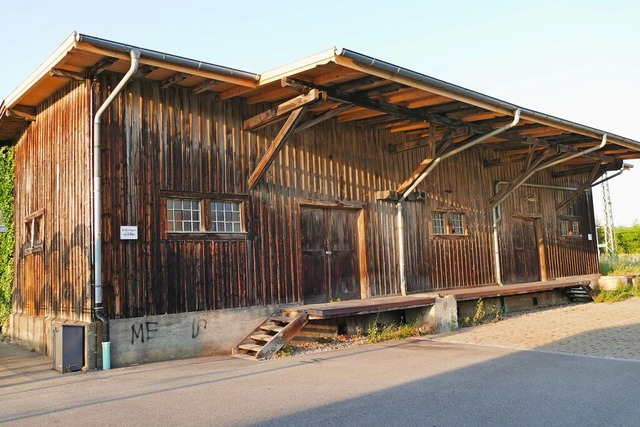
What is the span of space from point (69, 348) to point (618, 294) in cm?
1682

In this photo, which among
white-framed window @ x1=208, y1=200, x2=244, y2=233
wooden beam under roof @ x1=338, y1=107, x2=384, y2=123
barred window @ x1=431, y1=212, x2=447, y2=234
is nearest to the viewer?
white-framed window @ x1=208, y1=200, x2=244, y2=233

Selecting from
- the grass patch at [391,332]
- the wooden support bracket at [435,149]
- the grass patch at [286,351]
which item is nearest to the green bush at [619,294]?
the wooden support bracket at [435,149]

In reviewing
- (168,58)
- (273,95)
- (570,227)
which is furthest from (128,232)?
(570,227)

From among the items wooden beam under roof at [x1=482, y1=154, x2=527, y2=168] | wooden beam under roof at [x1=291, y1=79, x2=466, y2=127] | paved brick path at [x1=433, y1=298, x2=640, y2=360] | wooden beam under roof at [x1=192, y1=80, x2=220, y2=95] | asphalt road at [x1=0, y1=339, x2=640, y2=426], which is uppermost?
wooden beam under roof at [x1=192, y1=80, x2=220, y2=95]

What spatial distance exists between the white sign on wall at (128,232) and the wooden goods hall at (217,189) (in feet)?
0.08

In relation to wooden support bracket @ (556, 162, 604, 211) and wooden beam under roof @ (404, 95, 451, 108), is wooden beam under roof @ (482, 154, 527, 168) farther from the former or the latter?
wooden beam under roof @ (404, 95, 451, 108)

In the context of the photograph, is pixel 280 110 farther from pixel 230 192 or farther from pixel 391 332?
pixel 391 332

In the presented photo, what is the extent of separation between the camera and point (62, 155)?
10.1m

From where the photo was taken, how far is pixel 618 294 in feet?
60.0

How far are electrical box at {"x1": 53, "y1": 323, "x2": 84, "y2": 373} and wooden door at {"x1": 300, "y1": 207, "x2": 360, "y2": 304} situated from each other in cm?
454

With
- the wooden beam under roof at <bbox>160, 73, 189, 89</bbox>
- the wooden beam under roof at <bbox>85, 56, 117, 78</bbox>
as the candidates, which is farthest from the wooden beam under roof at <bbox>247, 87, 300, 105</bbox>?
the wooden beam under roof at <bbox>85, 56, 117, 78</bbox>

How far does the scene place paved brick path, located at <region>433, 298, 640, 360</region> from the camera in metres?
9.48

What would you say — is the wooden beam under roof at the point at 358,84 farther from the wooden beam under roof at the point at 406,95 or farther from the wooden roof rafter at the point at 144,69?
the wooden roof rafter at the point at 144,69

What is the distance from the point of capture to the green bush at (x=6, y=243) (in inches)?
515
